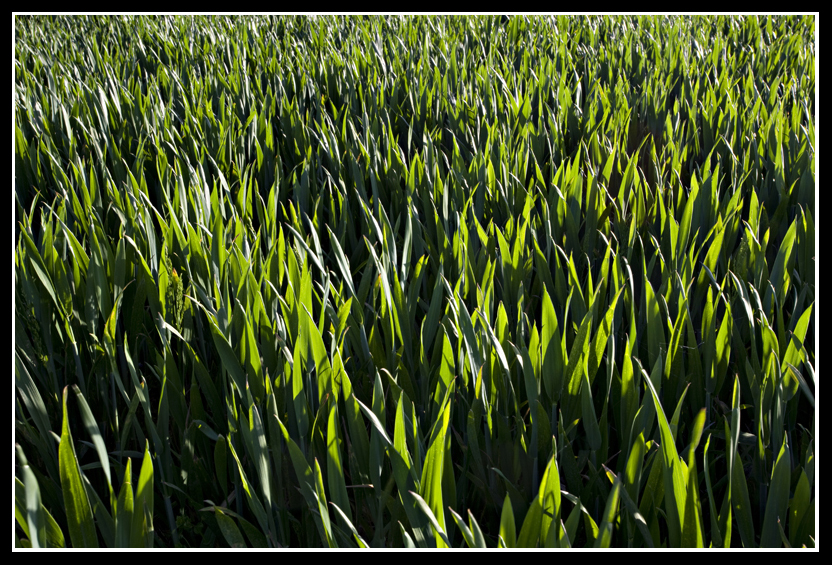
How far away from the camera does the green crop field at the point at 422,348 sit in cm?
55

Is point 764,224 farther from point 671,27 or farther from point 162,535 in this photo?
point 671,27

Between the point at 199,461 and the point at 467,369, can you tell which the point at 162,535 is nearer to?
the point at 199,461

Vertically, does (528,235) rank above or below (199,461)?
above

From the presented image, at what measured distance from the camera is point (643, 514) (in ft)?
1.84

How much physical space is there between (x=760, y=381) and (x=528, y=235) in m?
0.45

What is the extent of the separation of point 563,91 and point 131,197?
4.57 ft

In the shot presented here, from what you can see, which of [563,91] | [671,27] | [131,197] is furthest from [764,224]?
[671,27]

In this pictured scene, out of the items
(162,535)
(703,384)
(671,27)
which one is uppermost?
(671,27)

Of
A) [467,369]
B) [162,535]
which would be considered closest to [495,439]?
[467,369]

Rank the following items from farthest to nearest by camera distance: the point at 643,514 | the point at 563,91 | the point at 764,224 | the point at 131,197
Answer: the point at 563,91 < the point at 764,224 < the point at 131,197 < the point at 643,514

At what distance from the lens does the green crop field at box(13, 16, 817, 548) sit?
21.8 inches

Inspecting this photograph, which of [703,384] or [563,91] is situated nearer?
[703,384]

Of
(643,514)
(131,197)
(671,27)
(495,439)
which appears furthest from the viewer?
(671,27)

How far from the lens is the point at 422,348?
74 centimetres
